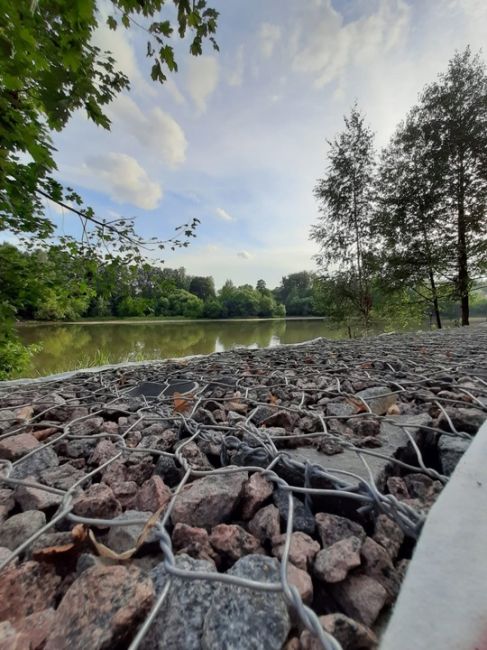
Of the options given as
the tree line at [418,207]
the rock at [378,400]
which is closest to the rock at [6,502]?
the rock at [378,400]

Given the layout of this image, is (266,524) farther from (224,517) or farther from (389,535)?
(389,535)

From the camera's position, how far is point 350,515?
46cm

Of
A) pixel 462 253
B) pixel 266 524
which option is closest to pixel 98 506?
pixel 266 524

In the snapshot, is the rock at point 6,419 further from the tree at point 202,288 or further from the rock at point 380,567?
the tree at point 202,288

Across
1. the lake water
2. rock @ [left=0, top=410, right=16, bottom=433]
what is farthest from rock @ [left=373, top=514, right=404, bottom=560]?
the lake water

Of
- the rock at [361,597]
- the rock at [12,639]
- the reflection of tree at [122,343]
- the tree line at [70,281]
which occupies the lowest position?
the reflection of tree at [122,343]

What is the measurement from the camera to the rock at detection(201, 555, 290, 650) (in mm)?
282

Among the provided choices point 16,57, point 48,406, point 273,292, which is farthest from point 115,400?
point 273,292

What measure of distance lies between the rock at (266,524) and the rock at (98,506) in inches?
9.5

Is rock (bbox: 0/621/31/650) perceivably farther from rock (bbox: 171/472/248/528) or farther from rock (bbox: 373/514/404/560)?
rock (bbox: 373/514/404/560)

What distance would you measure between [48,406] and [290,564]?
1.06 metres

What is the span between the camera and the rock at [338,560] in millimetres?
353

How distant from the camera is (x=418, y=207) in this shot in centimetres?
790

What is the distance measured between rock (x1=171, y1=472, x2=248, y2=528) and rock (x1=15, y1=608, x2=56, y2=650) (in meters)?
0.17
